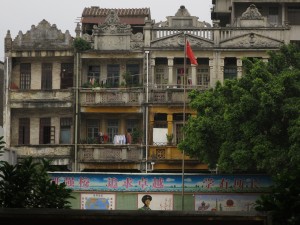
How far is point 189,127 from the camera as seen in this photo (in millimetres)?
39500

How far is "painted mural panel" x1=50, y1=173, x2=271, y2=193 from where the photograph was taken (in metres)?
37.4

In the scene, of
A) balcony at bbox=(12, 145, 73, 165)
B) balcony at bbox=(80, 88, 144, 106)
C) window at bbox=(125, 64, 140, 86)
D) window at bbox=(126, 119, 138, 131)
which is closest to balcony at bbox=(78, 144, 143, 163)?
balcony at bbox=(12, 145, 73, 165)

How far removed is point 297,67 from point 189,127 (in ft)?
17.8

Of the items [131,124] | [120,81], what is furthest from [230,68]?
[131,124]

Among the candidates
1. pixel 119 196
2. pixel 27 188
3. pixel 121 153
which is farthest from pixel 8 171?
pixel 121 153

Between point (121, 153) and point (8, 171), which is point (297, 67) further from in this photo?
point (8, 171)

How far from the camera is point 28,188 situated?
22.7m

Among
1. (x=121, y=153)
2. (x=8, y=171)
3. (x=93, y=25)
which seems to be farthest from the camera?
(x=93, y=25)

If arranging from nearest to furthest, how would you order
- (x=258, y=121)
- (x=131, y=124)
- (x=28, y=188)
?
1. (x=28, y=188)
2. (x=258, y=121)
3. (x=131, y=124)

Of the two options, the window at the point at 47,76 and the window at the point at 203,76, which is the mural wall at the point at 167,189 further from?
the window at the point at 47,76

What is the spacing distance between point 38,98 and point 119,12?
27.2 feet

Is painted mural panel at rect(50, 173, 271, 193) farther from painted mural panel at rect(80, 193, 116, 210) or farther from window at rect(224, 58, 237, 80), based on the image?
window at rect(224, 58, 237, 80)

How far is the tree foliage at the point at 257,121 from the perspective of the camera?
35.5 metres

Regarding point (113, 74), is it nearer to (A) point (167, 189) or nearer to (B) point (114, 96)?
(B) point (114, 96)
